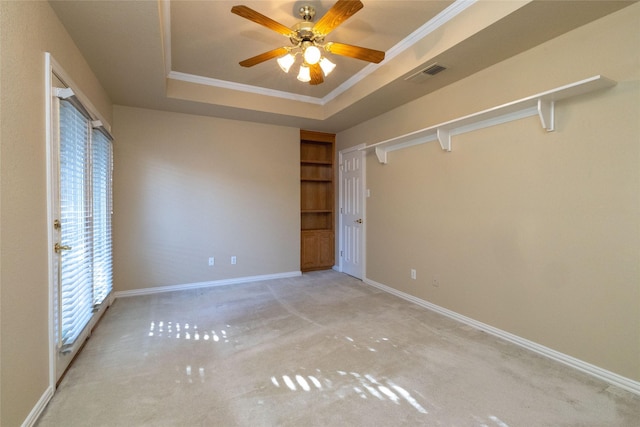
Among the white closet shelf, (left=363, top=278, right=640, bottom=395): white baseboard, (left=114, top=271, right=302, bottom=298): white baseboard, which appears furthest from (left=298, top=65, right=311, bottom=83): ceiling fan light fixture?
(left=114, top=271, right=302, bottom=298): white baseboard

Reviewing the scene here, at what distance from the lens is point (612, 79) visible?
197cm

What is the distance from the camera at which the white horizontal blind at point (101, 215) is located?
116 inches

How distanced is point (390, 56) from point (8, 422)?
12.6ft

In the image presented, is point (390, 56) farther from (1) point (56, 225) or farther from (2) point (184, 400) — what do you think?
(2) point (184, 400)

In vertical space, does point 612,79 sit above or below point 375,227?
above

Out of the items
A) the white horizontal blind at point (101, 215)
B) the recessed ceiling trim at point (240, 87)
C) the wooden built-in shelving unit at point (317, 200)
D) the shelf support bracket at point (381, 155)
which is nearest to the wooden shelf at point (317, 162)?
the wooden built-in shelving unit at point (317, 200)

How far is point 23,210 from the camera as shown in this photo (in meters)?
1.56

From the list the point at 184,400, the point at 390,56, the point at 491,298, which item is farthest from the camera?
the point at 390,56

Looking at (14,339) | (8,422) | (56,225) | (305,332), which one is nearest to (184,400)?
(8,422)

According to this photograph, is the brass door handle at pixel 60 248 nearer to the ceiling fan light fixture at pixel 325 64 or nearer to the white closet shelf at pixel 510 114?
the ceiling fan light fixture at pixel 325 64

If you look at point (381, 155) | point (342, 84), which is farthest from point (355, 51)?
point (381, 155)

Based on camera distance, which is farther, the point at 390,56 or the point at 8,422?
the point at 390,56

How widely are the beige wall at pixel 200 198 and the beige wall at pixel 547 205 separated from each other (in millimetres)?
2275

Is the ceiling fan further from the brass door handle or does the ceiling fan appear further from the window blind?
the brass door handle
